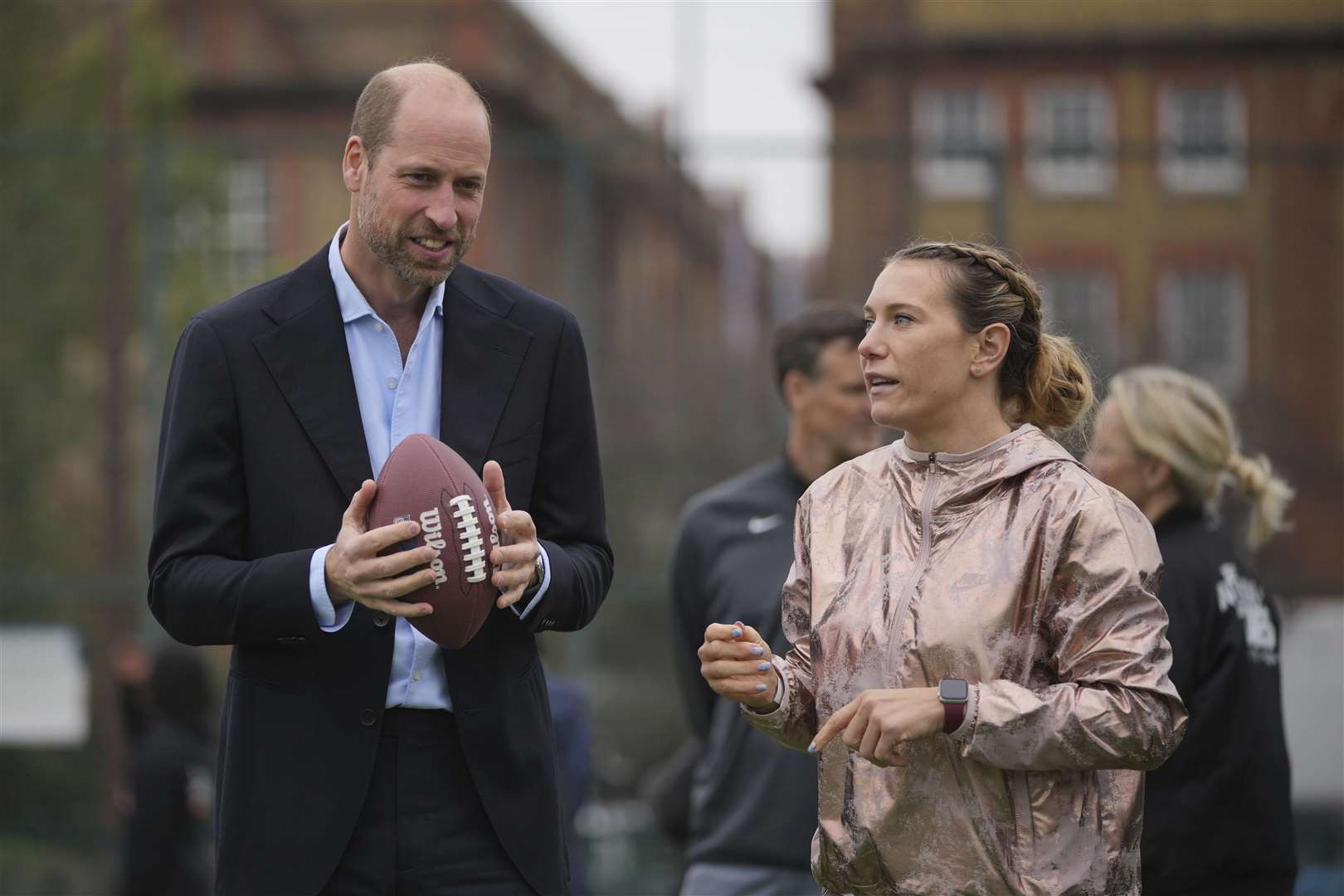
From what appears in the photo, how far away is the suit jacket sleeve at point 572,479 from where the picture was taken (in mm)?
2936

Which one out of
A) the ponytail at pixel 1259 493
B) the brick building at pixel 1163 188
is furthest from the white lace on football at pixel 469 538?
the brick building at pixel 1163 188

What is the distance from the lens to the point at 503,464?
2.85 m

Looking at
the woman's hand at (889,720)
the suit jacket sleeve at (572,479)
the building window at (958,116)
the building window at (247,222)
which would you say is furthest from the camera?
the building window at (958,116)

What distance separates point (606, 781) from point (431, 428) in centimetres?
638

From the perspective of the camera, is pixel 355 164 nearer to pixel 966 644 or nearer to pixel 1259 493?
pixel 966 644

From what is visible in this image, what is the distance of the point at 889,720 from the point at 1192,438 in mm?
1820

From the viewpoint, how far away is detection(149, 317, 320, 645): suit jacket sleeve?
2.60m

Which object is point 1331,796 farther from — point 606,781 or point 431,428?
point 431,428

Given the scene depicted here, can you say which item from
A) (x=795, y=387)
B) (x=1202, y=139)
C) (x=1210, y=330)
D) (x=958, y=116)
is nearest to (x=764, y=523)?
(x=795, y=387)

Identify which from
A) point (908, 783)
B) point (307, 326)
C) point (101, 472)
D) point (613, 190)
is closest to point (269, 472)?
point (307, 326)

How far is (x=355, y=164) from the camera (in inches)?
112

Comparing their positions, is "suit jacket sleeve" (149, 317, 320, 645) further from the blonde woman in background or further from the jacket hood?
the blonde woman in background

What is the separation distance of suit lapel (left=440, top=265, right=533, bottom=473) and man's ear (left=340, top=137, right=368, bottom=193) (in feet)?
0.79

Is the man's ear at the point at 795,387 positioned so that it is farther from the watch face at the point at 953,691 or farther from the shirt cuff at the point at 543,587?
the watch face at the point at 953,691
